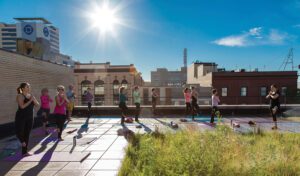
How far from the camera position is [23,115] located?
588cm

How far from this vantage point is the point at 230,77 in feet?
109

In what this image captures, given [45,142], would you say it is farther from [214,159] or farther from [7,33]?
[7,33]

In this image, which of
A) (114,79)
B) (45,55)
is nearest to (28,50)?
(45,55)

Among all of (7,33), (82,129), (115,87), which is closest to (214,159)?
(82,129)

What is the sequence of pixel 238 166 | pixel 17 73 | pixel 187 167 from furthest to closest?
1. pixel 17 73
2. pixel 238 166
3. pixel 187 167

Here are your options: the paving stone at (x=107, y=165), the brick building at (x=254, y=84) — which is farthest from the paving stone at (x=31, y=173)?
the brick building at (x=254, y=84)

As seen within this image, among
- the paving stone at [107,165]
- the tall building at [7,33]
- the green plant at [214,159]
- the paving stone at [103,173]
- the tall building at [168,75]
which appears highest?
the tall building at [7,33]

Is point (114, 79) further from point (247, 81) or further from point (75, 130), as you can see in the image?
point (75, 130)

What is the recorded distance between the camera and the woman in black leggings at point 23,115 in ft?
19.2

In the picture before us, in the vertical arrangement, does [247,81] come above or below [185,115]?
above

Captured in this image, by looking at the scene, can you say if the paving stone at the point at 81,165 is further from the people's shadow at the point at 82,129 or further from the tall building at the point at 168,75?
the tall building at the point at 168,75

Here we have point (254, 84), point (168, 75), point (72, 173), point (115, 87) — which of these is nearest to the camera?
point (72, 173)

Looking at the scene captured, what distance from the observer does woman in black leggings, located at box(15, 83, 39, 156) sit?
19.2ft

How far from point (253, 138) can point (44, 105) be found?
786 cm
